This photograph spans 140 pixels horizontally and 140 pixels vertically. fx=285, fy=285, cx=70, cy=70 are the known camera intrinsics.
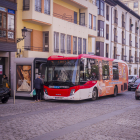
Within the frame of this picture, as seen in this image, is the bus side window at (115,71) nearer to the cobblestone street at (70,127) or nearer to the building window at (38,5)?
the building window at (38,5)

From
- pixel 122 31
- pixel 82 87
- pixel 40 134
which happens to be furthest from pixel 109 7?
pixel 40 134

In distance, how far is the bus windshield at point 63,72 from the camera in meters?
17.2

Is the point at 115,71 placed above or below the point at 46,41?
below

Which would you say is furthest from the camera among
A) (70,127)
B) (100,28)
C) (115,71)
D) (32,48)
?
(100,28)

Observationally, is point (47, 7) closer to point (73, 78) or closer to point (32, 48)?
point (32, 48)

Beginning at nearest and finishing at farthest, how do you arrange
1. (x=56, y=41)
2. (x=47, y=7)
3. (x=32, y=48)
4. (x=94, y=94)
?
(x=94, y=94)
(x=32, y=48)
(x=47, y=7)
(x=56, y=41)

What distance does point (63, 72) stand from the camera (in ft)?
57.3

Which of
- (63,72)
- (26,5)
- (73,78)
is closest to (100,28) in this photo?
(26,5)

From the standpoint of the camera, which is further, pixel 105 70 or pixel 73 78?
pixel 105 70

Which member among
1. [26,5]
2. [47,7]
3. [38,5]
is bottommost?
[26,5]

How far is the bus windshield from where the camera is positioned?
17.2 metres

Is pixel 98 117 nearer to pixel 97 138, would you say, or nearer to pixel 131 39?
pixel 97 138

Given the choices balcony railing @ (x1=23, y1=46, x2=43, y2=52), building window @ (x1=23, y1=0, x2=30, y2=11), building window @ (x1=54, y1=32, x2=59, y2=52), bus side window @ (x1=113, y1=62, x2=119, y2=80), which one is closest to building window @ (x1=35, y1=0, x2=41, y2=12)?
building window @ (x1=23, y1=0, x2=30, y2=11)

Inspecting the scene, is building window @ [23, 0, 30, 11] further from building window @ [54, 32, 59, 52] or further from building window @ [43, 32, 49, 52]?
building window @ [54, 32, 59, 52]
